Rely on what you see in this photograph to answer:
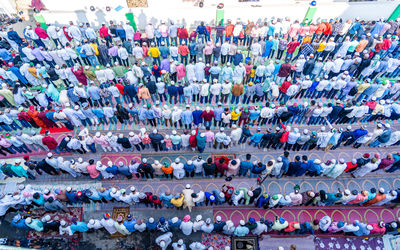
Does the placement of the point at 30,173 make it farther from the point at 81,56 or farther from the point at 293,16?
the point at 293,16

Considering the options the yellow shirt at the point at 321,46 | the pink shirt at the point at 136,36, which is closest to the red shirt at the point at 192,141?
the pink shirt at the point at 136,36

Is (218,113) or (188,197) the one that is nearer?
(188,197)

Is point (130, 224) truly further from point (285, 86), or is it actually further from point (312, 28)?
point (312, 28)

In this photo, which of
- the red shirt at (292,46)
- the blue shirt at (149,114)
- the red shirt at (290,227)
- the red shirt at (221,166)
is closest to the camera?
the red shirt at (290,227)

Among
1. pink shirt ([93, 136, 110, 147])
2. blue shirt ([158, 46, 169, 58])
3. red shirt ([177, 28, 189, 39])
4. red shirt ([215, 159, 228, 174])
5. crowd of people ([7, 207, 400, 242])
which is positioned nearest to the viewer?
crowd of people ([7, 207, 400, 242])

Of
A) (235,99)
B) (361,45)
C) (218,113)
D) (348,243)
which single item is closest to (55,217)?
(218,113)

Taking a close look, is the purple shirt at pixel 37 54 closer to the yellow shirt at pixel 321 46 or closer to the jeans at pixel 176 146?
the jeans at pixel 176 146

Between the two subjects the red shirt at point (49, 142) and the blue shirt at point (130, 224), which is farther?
the red shirt at point (49, 142)

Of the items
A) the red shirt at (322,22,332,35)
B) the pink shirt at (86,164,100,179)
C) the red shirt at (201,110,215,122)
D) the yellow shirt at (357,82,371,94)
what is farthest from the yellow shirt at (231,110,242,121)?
the red shirt at (322,22,332,35)

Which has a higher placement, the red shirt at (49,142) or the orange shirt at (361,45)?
the orange shirt at (361,45)

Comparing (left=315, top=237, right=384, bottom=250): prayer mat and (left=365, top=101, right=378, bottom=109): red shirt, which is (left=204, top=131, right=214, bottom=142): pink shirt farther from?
(left=365, top=101, right=378, bottom=109): red shirt

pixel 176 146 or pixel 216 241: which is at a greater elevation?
pixel 176 146
